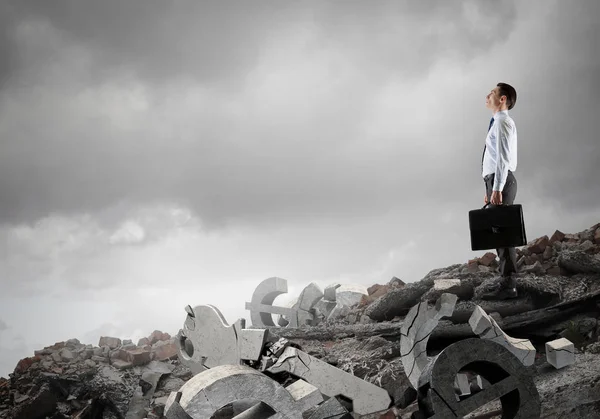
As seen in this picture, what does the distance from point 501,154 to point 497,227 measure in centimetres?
86

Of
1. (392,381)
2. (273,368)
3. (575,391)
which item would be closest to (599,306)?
(575,391)

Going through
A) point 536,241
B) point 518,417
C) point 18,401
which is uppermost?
point 536,241

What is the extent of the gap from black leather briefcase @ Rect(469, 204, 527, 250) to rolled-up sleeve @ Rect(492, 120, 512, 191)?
0.30 metres

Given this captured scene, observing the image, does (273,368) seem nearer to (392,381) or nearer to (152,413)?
(392,381)

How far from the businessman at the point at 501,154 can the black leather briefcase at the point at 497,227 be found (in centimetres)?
18

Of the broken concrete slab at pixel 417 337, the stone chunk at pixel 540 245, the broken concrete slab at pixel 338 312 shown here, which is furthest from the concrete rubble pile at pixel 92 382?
the stone chunk at pixel 540 245

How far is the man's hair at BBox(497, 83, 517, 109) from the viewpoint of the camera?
6723mm

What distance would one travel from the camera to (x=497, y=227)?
21.2 feet

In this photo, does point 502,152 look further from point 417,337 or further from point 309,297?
point 309,297

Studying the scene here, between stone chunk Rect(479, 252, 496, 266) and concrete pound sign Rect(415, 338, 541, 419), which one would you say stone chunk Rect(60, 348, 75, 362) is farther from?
stone chunk Rect(479, 252, 496, 266)

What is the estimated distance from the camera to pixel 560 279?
25.1 feet

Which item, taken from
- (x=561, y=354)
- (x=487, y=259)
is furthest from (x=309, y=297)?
(x=561, y=354)

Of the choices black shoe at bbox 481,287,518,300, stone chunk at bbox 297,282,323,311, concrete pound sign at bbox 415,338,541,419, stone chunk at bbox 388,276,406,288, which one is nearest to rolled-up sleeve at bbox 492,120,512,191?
black shoe at bbox 481,287,518,300

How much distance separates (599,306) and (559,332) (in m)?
0.60
